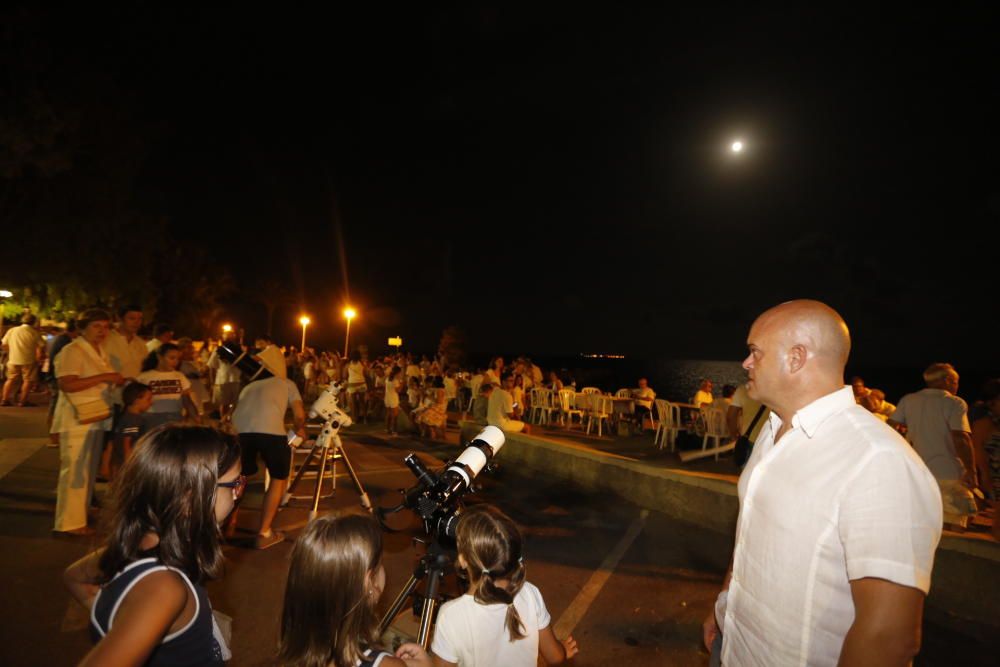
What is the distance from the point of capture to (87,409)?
454 centimetres

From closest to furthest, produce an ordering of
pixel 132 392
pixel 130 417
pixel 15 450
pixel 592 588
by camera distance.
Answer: pixel 592 588
pixel 132 392
pixel 130 417
pixel 15 450

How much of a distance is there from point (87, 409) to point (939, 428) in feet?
26.9

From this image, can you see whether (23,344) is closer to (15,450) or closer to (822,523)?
(15,450)

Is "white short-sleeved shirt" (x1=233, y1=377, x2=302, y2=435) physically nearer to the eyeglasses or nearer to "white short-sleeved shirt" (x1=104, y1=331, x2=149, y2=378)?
"white short-sleeved shirt" (x1=104, y1=331, x2=149, y2=378)

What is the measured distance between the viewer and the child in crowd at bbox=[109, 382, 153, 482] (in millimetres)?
5152

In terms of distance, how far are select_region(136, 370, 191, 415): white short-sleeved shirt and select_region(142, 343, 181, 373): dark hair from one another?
0.15 m

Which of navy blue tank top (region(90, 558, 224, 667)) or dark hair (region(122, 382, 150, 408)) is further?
dark hair (region(122, 382, 150, 408))

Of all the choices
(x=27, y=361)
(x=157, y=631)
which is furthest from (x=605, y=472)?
(x=27, y=361)

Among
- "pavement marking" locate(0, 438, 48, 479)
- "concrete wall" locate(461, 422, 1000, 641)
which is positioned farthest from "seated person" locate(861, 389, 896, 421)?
"pavement marking" locate(0, 438, 48, 479)

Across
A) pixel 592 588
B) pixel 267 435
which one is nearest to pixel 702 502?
pixel 592 588

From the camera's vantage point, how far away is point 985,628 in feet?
12.4

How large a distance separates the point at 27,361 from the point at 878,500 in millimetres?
14608

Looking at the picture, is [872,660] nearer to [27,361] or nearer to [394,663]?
[394,663]

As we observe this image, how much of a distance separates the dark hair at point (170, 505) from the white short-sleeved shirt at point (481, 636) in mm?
922
